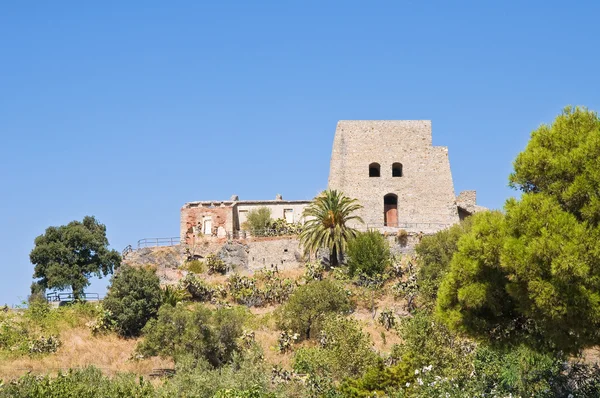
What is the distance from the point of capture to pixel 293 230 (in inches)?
1977

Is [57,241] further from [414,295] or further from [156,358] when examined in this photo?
[414,295]

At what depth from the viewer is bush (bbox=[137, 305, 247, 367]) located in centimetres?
3462

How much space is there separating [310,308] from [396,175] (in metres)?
15.2

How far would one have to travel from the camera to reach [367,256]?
4303 cm

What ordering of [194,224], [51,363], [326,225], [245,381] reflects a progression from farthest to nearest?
1. [194,224]
2. [326,225]
3. [51,363]
4. [245,381]

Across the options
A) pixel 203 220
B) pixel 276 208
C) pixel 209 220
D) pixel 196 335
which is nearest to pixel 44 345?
pixel 196 335

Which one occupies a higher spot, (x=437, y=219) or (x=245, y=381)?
(x=437, y=219)

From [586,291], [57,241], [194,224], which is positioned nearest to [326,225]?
[194,224]

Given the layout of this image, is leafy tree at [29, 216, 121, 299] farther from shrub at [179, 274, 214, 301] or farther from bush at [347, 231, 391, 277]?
bush at [347, 231, 391, 277]

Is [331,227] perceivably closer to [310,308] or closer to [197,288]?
[197,288]

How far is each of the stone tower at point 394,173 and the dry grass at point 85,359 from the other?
16.3m

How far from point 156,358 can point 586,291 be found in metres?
21.8

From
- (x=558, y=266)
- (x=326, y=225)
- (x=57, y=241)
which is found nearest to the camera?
(x=558, y=266)

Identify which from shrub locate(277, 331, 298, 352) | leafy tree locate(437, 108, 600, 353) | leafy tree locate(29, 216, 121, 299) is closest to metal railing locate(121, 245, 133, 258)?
leafy tree locate(29, 216, 121, 299)
